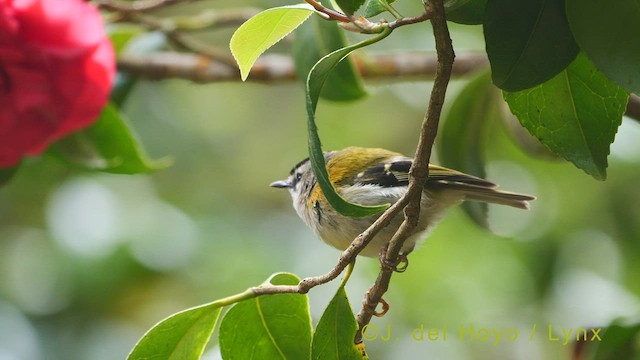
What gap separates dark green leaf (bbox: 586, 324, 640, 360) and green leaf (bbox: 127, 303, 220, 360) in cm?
80

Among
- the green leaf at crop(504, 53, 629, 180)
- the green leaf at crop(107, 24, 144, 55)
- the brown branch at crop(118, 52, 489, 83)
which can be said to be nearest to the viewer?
the green leaf at crop(504, 53, 629, 180)

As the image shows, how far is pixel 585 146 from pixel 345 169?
4.17ft

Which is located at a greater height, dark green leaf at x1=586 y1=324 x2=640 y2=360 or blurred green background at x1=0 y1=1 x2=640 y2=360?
dark green leaf at x1=586 y1=324 x2=640 y2=360

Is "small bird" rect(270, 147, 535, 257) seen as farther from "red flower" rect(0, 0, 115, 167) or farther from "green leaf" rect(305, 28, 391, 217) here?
"green leaf" rect(305, 28, 391, 217)

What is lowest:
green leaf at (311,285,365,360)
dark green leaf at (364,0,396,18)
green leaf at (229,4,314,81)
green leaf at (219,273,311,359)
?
green leaf at (219,273,311,359)

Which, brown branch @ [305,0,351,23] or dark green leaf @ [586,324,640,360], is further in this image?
dark green leaf @ [586,324,640,360]

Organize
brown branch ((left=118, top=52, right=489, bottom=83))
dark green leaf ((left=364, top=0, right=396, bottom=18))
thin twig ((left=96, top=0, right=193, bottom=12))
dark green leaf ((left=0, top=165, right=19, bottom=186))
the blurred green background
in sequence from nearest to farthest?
dark green leaf ((left=364, top=0, right=396, bottom=18)), dark green leaf ((left=0, top=165, right=19, bottom=186)), thin twig ((left=96, top=0, right=193, bottom=12)), brown branch ((left=118, top=52, right=489, bottom=83)), the blurred green background

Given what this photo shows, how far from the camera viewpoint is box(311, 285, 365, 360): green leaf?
141cm

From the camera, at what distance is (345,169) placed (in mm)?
2568

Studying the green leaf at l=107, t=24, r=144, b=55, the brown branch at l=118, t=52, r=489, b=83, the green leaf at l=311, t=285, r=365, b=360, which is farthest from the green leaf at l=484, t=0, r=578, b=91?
the green leaf at l=107, t=24, r=144, b=55

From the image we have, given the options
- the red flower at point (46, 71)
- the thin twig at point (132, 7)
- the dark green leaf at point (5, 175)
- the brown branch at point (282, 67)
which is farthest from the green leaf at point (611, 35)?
the brown branch at point (282, 67)

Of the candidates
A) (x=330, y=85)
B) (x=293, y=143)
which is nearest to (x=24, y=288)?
(x=293, y=143)

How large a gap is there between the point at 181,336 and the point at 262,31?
1.70 ft

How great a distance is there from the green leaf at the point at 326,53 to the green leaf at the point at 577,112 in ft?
1.95
